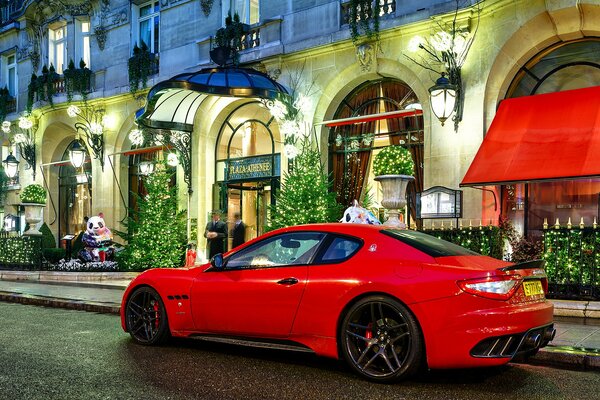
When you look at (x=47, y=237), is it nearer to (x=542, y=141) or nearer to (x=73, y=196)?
(x=73, y=196)

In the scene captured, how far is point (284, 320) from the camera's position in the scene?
610 centimetres

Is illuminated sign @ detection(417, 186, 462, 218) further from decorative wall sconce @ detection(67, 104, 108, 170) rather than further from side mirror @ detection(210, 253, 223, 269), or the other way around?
decorative wall sconce @ detection(67, 104, 108, 170)

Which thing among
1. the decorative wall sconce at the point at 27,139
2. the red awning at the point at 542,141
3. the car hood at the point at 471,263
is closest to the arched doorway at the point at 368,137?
the red awning at the point at 542,141

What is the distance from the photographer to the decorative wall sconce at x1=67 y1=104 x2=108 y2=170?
2328 cm

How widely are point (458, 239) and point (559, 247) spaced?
1.91 meters

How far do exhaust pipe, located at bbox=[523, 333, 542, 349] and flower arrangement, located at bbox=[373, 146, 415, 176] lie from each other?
707cm

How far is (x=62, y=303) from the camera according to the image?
1143 cm

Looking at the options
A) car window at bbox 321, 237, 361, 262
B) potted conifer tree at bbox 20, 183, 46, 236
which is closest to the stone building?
potted conifer tree at bbox 20, 183, 46, 236

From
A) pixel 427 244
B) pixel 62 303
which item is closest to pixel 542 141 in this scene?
pixel 427 244

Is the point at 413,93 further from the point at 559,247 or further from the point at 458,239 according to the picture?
the point at 559,247

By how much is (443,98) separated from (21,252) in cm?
1409

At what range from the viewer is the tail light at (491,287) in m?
5.20

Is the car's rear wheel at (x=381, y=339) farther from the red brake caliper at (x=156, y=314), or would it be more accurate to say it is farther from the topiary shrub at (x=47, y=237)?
the topiary shrub at (x=47, y=237)

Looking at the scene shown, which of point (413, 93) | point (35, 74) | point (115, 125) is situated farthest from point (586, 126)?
point (35, 74)
